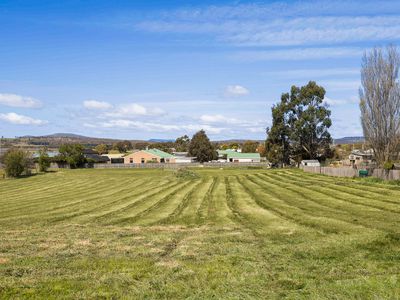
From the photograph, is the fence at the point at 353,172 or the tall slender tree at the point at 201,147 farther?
the tall slender tree at the point at 201,147

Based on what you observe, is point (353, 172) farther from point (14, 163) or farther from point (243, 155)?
point (243, 155)

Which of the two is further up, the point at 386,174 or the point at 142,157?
the point at 142,157

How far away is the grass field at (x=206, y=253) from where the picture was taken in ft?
33.2

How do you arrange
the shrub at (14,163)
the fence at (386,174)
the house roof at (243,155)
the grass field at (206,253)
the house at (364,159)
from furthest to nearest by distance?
the house roof at (243,155) → the shrub at (14,163) → the house at (364,159) → the fence at (386,174) → the grass field at (206,253)

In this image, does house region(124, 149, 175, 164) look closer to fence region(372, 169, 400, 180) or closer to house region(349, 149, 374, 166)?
house region(349, 149, 374, 166)

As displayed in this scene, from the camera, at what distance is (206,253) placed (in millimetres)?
14164

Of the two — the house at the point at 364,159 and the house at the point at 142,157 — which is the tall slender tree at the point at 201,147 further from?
the house at the point at 364,159

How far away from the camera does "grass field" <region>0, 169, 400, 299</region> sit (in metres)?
10.1

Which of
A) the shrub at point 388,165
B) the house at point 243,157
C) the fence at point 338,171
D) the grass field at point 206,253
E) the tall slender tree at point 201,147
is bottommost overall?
the grass field at point 206,253

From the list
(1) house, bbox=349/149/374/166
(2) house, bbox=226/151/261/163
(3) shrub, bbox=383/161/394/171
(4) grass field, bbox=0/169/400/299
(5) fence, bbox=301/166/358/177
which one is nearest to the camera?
(4) grass field, bbox=0/169/400/299

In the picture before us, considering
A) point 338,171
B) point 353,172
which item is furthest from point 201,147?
point 353,172

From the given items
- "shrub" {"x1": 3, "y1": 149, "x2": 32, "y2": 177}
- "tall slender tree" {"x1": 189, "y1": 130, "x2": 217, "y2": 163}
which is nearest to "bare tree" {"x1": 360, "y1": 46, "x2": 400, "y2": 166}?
→ "shrub" {"x1": 3, "y1": 149, "x2": 32, "y2": 177}

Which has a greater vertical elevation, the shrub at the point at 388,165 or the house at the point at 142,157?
the house at the point at 142,157

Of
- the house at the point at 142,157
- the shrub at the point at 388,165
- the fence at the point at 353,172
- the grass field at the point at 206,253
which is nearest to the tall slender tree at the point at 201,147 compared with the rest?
the house at the point at 142,157
